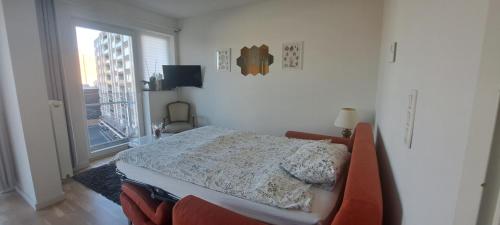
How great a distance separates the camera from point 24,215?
209 cm

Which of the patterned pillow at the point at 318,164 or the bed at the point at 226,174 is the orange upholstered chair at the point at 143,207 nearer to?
the bed at the point at 226,174

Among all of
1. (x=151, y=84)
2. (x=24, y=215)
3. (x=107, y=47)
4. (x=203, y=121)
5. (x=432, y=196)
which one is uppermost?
(x=107, y=47)

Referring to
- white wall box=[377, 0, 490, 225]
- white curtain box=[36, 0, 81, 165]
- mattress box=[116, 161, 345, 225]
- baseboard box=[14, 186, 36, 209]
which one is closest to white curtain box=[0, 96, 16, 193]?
baseboard box=[14, 186, 36, 209]

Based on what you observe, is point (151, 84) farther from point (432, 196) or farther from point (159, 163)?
point (432, 196)

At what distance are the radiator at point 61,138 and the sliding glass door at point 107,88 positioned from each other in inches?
21.5

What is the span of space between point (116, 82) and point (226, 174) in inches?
130

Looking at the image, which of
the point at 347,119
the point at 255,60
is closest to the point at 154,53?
the point at 255,60

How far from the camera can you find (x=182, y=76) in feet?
13.6

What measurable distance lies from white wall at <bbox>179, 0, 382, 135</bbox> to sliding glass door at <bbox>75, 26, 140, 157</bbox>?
1111mm

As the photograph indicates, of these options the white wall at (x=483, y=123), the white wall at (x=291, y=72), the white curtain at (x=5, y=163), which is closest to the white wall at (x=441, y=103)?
the white wall at (x=483, y=123)

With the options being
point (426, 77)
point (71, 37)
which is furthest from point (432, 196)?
point (71, 37)

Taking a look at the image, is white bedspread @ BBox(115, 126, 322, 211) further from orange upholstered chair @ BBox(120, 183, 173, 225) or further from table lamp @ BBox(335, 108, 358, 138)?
table lamp @ BBox(335, 108, 358, 138)

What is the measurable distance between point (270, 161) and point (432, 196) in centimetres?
136

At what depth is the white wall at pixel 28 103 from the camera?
1906 millimetres
